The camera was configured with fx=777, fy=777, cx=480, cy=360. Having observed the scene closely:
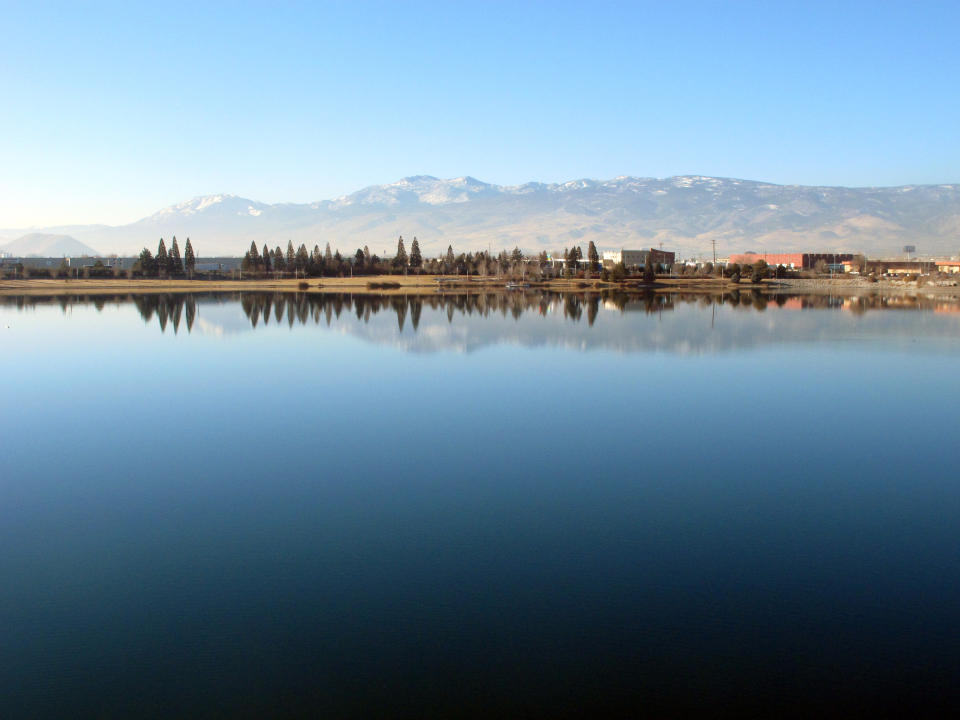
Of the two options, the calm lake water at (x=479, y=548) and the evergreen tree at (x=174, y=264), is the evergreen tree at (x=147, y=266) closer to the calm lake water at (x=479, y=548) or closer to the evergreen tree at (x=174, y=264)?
the evergreen tree at (x=174, y=264)

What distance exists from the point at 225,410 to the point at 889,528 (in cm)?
976

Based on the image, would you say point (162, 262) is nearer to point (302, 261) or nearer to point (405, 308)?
point (302, 261)

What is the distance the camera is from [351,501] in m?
7.83

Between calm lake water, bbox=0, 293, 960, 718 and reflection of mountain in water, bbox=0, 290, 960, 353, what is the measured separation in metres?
8.56

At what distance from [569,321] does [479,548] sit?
25699mm

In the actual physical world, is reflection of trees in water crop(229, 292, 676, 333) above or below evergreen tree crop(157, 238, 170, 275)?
below

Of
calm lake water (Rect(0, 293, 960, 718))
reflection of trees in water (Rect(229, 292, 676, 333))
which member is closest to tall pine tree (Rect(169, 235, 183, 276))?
reflection of trees in water (Rect(229, 292, 676, 333))

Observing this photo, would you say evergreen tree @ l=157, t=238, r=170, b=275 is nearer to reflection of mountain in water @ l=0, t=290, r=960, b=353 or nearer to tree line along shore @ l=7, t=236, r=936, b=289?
tree line along shore @ l=7, t=236, r=936, b=289

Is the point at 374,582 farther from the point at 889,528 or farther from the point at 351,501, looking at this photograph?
the point at 889,528

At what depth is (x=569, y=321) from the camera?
31781 mm

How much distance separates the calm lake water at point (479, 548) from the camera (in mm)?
4668

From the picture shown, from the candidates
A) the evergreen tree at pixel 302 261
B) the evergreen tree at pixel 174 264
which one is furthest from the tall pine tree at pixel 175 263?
the evergreen tree at pixel 302 261

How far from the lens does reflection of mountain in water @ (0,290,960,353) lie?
78.5 ft

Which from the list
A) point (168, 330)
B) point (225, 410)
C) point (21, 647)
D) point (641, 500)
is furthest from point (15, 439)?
point (168, 330)
